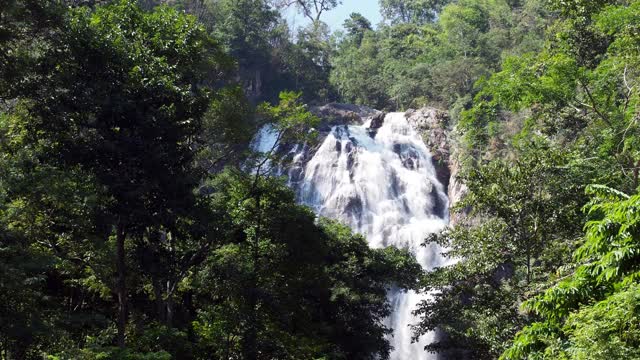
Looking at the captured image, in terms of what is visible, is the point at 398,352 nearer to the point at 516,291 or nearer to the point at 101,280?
the point at 516,291

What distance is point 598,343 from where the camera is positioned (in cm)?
503

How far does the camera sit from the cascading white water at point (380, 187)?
Answer: 1129 inches

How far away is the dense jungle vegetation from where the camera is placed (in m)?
9.29

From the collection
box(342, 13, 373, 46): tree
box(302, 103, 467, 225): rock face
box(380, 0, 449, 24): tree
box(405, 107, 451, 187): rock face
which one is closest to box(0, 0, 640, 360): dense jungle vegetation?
box(302, 103, 467, 225): rock face

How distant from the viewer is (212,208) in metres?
13.0

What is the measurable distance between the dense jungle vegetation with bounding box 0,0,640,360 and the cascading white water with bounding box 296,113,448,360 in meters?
11.5

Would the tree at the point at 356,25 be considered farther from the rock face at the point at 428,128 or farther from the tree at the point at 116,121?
the tree at the point at 116,121

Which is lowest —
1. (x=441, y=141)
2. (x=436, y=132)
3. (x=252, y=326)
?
(x=252, y=326)

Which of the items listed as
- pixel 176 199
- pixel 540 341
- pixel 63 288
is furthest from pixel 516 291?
pixel 63 288

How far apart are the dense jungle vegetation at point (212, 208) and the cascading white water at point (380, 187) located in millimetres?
11506

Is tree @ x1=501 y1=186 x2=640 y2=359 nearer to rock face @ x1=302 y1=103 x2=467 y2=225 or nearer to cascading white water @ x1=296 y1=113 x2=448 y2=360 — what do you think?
cascading white water @ x1=296 y1=113 x2=448 y2=360

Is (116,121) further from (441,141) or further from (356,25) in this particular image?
(356,25)

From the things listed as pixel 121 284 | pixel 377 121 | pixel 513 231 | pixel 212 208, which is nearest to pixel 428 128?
pixel 377 121

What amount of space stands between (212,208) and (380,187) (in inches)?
759
